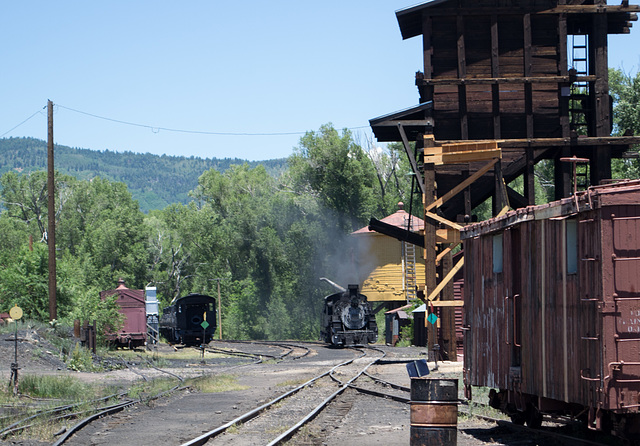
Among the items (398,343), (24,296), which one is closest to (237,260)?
(398,343)

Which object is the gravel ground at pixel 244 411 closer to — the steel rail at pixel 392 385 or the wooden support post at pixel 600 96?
the steel rail at pixel 392 385

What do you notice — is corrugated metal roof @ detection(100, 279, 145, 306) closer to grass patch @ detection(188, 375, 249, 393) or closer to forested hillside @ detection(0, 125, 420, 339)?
forested hillside @ detection(0, 125, 420, 339)

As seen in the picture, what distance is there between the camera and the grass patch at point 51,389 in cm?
2028

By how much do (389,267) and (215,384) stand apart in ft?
118

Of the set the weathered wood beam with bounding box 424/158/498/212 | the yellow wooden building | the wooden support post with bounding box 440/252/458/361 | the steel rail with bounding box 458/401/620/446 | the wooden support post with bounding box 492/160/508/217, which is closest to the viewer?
the steel rail with bounding box 458/401/620/446

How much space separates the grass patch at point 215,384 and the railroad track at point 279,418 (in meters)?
2.15

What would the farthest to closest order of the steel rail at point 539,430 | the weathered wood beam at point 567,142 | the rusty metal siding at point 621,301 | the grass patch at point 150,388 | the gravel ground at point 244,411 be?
the weathered wood beam at point 567,142
the grass patch at point 150,388
the gravel ground at point 244,411
the steel rail at point 539,430
the rusty metal siding at point 621,301

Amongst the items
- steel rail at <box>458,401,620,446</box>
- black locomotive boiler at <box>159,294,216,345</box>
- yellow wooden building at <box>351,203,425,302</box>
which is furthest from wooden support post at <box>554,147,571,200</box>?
yellow wooden building at <box>351,203,425,302</box>

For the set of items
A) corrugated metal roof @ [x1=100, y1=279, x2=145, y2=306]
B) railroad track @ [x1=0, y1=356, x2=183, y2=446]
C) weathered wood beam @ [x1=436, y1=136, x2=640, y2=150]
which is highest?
weathered wood beam @ [x1=436, y1=136, x2=640, y2=150]

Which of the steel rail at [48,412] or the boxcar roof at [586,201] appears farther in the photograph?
the steel rail at [48,412]

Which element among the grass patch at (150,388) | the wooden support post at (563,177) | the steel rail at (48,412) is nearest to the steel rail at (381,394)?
the grass patch at (150,388)

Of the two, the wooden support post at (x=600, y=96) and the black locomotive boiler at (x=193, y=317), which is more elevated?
the wooden support post at (x=600, y=96)

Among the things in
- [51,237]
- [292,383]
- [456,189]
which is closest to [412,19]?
[456,189]

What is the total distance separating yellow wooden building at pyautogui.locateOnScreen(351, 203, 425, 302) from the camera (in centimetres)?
5806
